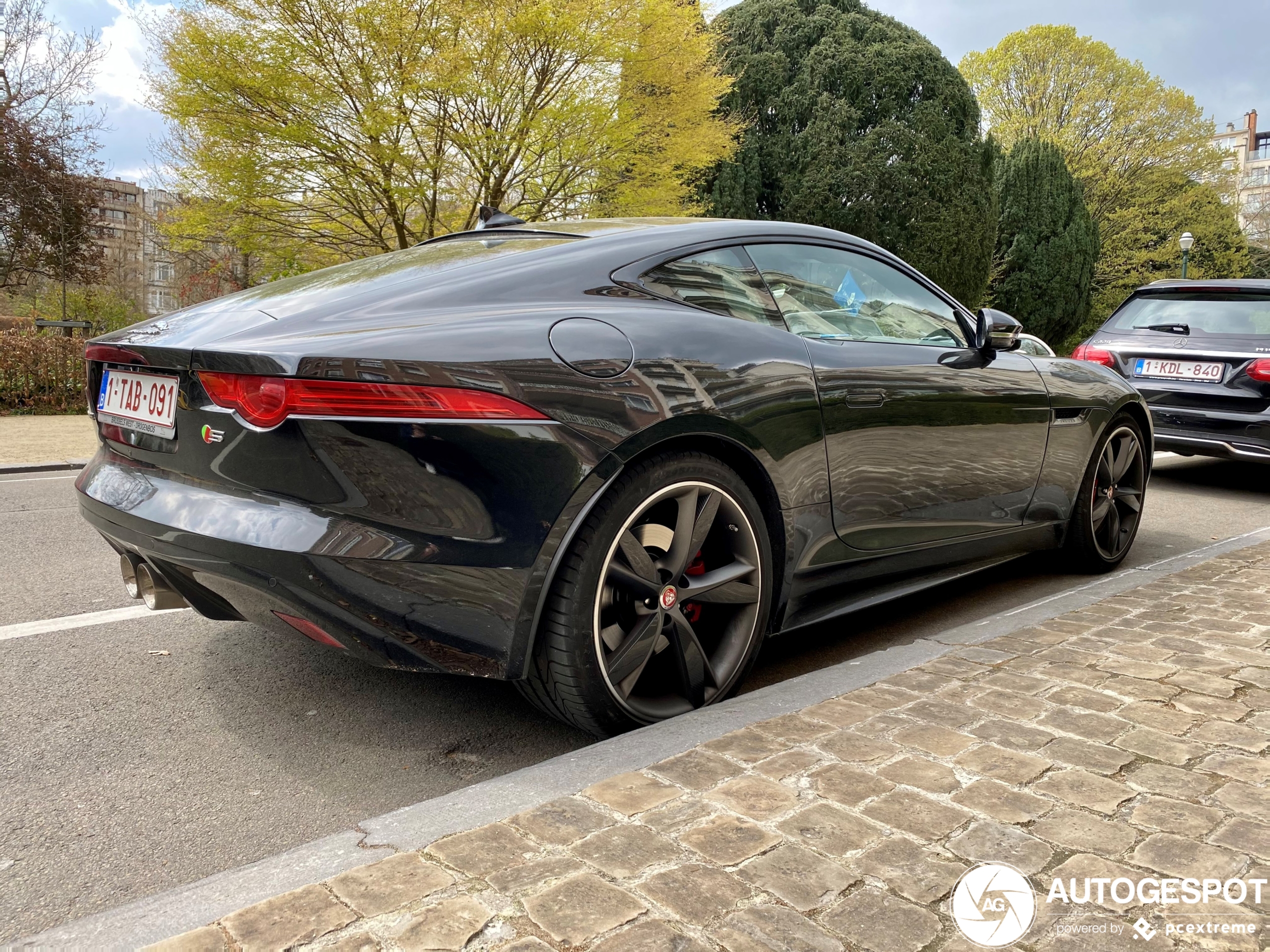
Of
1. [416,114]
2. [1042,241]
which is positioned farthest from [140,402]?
[1042,241]

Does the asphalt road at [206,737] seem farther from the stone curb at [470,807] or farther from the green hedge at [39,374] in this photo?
the green hedge at [39,374]

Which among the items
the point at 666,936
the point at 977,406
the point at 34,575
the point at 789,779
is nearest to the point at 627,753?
the point at 789,779

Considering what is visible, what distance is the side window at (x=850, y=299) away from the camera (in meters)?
3.12

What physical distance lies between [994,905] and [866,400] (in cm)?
173

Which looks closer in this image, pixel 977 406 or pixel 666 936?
pixel 666 936

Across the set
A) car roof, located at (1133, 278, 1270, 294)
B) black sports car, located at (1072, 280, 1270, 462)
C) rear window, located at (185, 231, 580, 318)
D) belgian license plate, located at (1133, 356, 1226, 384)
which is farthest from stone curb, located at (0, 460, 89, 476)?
car roof, located at (1133, 278, 1270, 294)

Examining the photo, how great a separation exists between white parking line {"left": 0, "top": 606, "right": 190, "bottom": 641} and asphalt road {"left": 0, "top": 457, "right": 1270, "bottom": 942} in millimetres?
54

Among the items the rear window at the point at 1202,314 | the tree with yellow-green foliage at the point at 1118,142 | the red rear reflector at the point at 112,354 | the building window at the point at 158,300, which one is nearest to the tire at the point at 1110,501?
the rear window at the point at 1202,314

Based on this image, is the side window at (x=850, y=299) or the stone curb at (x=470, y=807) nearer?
the stone curb at (x=470, y=807)

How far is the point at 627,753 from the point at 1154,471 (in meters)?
7.87

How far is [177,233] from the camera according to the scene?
55.9 ft

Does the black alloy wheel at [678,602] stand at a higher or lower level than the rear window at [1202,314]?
lower

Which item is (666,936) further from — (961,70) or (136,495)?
(961,70)

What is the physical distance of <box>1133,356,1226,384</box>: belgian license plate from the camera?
711cm
